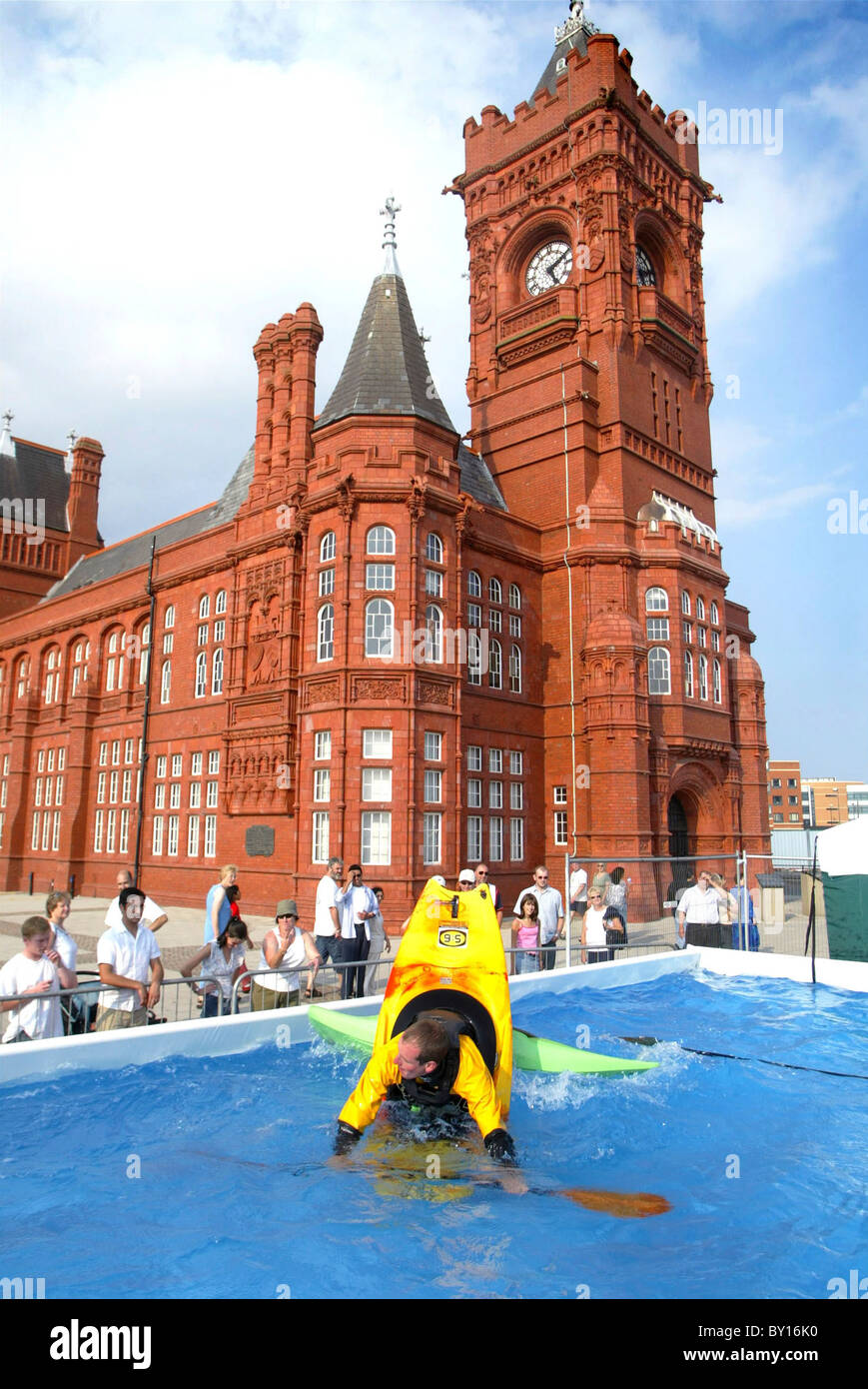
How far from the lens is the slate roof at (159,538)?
30156 mm

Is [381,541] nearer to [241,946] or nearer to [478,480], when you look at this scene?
[478,480]

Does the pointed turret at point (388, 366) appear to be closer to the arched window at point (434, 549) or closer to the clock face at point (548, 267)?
the arched window at point (434, 549)

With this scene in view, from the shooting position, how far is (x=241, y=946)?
995cm

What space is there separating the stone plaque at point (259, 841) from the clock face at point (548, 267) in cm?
2201

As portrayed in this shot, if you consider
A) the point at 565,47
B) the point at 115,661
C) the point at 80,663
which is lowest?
the point at 115,661

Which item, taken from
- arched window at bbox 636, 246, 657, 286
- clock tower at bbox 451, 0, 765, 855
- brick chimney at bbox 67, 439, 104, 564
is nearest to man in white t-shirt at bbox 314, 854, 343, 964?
clock tower at bbox 451, 0, 765, 855

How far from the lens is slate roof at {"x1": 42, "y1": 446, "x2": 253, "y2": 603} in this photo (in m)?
30.2

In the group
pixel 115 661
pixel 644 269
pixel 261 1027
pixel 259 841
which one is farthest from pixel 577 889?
pixel 644 269

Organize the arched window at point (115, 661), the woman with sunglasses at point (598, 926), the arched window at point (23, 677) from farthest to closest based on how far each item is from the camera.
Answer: the arched window at point (23, 677), the arched window at point (115, 661), the woman with sunglasses at point (598, 926)

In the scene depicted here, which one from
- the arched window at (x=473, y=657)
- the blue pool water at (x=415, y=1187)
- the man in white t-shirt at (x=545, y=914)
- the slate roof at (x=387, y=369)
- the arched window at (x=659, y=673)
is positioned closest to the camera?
the blue pool water at (x=415, y=1187)

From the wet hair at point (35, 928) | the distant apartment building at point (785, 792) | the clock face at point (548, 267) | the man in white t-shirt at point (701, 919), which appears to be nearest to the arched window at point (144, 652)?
the clock face at point (548, 267)

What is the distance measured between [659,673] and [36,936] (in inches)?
906
